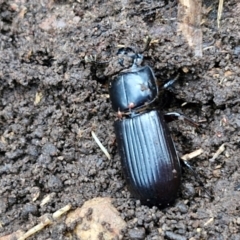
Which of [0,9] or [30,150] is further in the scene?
[0,9]

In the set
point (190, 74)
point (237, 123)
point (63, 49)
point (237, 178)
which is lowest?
point (237, 178)

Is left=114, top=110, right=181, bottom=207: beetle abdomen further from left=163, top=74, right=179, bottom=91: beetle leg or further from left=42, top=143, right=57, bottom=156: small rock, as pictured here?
left=42, top=143, right=57, bottom=156: small rock

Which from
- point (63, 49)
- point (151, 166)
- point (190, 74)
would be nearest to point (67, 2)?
point (63, 49)

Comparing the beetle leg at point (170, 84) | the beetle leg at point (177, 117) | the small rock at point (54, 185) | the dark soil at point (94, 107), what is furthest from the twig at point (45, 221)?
the beetle leg at point (170, 84)

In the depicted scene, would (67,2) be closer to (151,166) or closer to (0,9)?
(0,9)

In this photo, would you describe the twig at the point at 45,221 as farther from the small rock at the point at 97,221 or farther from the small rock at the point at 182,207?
the small rock at the point at 182,207

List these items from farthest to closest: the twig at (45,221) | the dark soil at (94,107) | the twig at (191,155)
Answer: the twig at (191,155) < the dark soil at (94,107) < the twig at (45,221)
